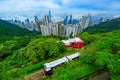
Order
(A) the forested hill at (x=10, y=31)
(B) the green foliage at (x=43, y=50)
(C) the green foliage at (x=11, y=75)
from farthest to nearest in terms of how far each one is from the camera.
Result: 1. (A) the forested hill at (x=10, y=31)
2. (B) the green foliage at (x=43, y=50)
3. (C) the green foliage at (x=11, y=75)

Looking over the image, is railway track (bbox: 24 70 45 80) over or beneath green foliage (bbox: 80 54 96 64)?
beneath

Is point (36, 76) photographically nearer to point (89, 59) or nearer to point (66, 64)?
point (66, 64)

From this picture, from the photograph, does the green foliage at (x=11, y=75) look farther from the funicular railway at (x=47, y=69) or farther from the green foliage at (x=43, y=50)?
the green foliage at (x=43, y=50)

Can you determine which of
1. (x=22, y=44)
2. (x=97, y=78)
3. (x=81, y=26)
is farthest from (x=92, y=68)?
(x=81, y=26)

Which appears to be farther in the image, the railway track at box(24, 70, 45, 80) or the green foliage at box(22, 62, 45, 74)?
the green foliage at box(22, 62, 45, 74)

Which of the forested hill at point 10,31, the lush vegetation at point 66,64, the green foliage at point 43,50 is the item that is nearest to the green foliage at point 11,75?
the lush vegetation at point 66,64

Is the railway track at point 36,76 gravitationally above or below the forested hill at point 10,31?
above

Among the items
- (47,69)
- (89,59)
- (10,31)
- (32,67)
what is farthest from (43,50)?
(10,31)

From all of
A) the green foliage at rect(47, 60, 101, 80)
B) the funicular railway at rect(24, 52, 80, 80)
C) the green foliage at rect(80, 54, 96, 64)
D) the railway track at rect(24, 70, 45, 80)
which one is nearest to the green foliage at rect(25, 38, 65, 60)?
the funicular railway at rect(24, 52, 80, 80)

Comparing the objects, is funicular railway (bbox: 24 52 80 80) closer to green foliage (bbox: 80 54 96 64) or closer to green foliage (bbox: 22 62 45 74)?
green foliage (bbox: 22 62 45 74)

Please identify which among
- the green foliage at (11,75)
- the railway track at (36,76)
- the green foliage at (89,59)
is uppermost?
the green foliage at (89,59)

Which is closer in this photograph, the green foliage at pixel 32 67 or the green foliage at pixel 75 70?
the green foliage at pixel 75 70

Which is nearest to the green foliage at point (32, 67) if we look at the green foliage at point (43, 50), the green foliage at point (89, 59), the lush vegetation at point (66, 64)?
the lush vegetation at point (66, 64)

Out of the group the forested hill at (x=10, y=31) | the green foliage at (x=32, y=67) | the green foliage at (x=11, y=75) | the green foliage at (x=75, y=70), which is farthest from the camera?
the forested hill at (x=10, y=31)
